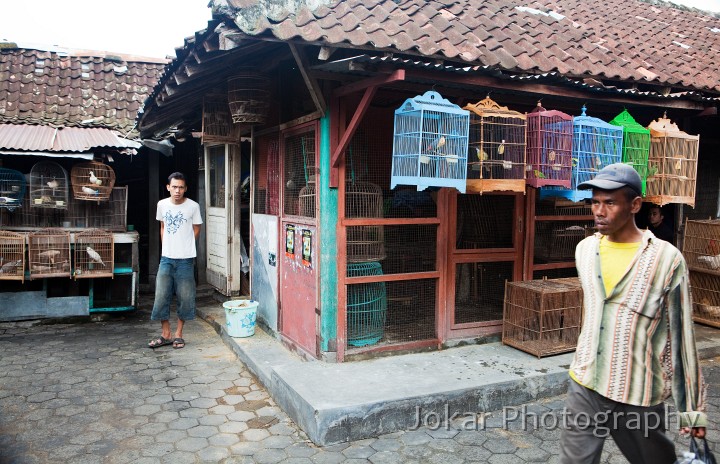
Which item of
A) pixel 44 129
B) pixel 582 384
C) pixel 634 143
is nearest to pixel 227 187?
pixel 44 129

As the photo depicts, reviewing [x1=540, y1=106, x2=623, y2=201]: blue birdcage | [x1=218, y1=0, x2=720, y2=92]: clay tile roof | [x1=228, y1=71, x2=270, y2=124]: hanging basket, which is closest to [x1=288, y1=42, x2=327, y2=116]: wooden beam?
[x1=218, y1=0, x2=720, y2=92]: clay tile roof

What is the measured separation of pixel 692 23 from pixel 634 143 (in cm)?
614

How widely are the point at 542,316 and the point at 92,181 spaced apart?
262 inches

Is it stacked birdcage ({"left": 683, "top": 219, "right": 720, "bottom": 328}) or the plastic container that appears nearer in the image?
the plastic container

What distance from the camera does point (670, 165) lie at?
6.02 metres

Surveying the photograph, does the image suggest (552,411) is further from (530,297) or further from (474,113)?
(474,113)

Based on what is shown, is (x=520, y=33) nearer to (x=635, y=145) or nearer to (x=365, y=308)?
(x=635, y=145)

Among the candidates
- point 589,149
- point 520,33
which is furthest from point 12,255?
point 589,149

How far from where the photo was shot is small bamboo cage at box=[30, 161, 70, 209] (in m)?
8.06

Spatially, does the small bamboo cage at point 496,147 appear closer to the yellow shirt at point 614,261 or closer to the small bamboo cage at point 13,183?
the yellow shirt at point 614,261

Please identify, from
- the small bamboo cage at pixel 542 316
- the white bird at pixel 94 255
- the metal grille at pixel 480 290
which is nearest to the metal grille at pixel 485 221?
the metal grille at pixel 480 290

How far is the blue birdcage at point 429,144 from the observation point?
4.64 metres

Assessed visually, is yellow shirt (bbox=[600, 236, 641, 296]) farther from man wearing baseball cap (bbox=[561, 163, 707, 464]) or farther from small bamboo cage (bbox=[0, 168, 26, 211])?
small bamboo cage (bbox=[0, 168, 26, 211])

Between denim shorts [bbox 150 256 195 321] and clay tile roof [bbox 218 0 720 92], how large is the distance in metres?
3.66
